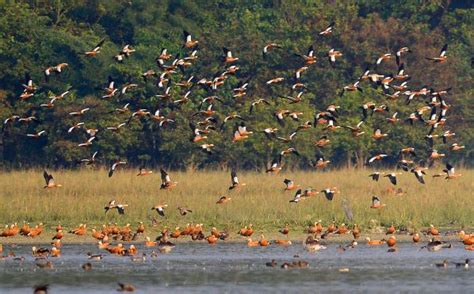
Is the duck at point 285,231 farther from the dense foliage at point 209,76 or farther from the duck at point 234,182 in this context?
the dense foliage at point 209,76

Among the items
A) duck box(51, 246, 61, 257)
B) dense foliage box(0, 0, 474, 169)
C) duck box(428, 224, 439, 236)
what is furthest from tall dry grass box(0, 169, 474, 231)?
dense foliage box(0, 0, 474, 169)

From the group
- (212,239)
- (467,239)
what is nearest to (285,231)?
(212,239)

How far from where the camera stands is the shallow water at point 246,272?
79.8ft

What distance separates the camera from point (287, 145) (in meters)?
52.8

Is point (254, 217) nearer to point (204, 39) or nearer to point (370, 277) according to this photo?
point (370, 277)

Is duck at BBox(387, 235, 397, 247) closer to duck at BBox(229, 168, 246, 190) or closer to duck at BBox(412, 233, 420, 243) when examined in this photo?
duck at BBox(412, 233, 420, 243)

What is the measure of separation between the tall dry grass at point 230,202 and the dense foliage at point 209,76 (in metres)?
11.2

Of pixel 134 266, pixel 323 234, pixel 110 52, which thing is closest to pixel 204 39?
pixel 110 52

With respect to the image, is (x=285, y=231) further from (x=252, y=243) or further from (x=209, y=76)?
(x=209, y=76)

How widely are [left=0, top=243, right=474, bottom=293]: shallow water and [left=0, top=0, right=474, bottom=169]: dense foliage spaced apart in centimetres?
2203

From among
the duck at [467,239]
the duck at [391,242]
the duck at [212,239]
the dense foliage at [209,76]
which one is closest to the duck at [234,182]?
the duck at [212,239]

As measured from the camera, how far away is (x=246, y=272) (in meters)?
26.6

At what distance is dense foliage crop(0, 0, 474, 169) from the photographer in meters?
53.4

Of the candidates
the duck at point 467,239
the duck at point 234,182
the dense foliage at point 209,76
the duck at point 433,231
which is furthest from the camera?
the dense foliage at point 209,76
